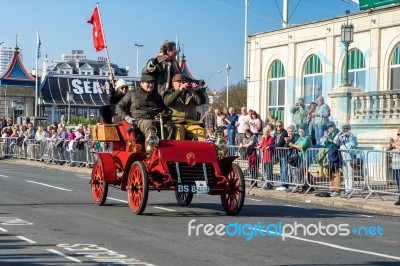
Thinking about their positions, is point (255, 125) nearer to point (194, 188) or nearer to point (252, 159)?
point (252, 159)

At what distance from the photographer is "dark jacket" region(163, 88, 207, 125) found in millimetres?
14622

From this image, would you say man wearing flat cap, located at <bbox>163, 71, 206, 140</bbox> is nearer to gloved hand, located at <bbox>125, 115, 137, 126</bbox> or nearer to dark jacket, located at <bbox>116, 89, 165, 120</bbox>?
dark jacket, located at <bbox>116, 89, 165, 120</bbox>

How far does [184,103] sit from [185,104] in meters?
0.03

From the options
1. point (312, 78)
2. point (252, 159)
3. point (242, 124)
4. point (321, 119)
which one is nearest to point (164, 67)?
point (252, 159)

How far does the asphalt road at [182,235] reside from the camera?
9.59 m

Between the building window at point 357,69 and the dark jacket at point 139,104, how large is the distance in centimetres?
1764

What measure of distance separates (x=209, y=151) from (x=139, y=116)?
4.95 feet

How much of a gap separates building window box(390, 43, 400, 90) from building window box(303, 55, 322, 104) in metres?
3.93

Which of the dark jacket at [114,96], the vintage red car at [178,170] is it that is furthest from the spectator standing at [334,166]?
the dark jacket at [114,96]

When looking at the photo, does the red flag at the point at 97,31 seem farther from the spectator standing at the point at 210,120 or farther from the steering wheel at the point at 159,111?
the spectator standing at the point at 210,120

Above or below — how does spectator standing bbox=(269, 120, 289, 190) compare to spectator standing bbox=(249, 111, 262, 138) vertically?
below

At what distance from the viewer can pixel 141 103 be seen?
14.7m

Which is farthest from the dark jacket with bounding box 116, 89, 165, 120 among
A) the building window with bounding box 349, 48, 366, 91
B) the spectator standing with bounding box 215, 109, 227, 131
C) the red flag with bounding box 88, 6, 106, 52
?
the building window with bounding box 349, 48, 366, 91

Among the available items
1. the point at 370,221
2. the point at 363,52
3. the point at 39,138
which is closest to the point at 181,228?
the point at 370,221
